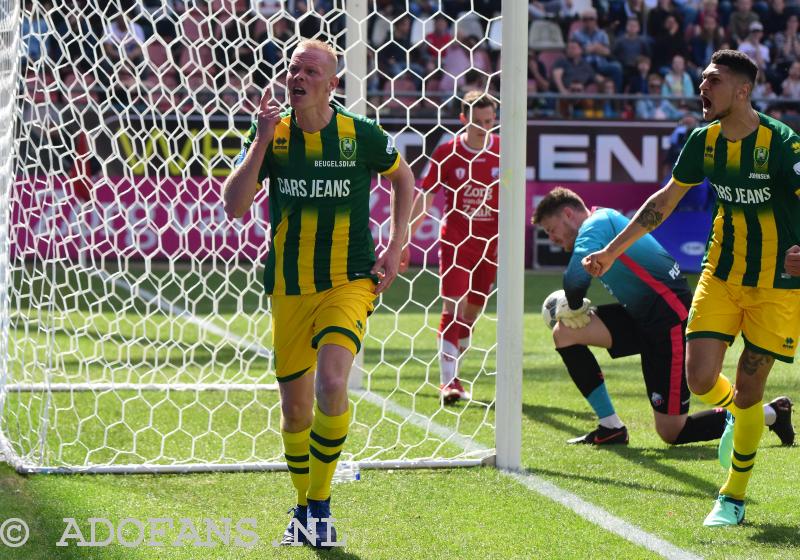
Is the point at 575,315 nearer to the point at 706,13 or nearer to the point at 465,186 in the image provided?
the point at 465,186

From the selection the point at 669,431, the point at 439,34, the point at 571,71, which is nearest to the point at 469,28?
the point at 439,34

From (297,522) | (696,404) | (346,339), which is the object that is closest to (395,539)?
(297,522)

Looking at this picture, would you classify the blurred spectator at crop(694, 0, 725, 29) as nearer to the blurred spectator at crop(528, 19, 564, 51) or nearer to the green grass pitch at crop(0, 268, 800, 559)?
the blurred spectator at crop(528, 19, 564, 51)

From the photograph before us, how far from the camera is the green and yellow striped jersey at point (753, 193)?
15.3 ft

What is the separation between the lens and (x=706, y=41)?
64.4 feet

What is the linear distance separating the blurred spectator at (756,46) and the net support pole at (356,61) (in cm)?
1320

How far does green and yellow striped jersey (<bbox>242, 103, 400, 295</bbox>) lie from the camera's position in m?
4.61

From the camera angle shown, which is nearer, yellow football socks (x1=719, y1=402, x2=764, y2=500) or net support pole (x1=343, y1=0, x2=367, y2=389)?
yellow football socks (x1=719, y1=402, x2=764, y2=500)

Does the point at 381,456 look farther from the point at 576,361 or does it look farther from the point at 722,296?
the point at 722,296

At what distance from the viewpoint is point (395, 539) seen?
183 inches

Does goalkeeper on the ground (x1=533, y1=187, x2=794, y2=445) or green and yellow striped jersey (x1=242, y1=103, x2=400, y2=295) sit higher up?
green and yellow striped jersey (x1=242, y1=103, x2=400, y2=295)

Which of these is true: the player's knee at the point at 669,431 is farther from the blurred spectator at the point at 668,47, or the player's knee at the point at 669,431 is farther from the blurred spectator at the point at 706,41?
the blurred spectator at the point at 706,41

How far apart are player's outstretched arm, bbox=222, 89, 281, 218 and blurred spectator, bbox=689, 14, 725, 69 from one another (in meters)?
16.2

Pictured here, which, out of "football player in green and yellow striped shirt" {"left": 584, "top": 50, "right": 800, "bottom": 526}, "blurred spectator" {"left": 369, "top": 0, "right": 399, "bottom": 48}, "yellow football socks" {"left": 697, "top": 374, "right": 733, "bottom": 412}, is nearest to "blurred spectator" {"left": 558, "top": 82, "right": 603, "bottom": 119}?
"blurred spectator" {"left": 369, "top": 0, "right": 399, "bottom": 48}
